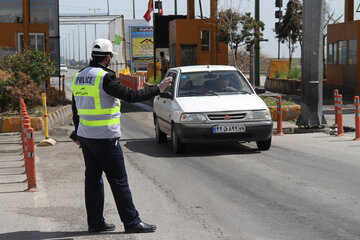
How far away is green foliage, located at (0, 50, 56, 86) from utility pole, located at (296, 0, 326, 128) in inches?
356

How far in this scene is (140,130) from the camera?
17531 millimetres

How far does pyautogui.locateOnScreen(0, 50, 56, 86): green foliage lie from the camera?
21.1m

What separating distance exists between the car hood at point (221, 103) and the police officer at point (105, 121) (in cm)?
562

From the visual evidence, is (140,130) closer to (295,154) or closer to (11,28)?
(295,154)

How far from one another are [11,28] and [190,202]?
65.1ft

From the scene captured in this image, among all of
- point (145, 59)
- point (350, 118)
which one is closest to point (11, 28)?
point (350, 118)

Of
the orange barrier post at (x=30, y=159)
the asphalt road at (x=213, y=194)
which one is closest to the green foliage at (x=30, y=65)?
the asphalt road at (x=213, y=194)

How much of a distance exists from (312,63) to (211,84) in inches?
161

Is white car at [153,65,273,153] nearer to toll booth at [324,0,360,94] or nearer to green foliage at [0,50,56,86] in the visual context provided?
green foliage at [0,50,56,86]

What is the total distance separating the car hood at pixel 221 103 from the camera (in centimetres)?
1201

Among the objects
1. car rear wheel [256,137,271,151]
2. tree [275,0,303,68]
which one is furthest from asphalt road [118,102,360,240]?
tree [275,0,303,68]

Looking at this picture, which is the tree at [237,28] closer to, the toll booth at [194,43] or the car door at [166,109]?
the toll booth at [194,43]

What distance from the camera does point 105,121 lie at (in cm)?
635

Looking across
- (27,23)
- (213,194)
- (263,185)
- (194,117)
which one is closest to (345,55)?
(27,23)
